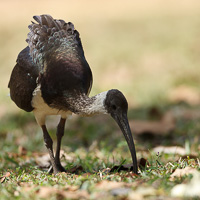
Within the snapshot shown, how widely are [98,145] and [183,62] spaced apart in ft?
18.5

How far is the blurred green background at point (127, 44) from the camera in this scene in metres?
9.70

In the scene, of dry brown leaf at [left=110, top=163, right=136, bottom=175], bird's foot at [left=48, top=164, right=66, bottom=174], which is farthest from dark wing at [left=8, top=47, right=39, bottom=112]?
dry brown leaf at [left=110, top=163, right=136, bottom=175]

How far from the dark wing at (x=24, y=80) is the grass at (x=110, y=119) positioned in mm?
857

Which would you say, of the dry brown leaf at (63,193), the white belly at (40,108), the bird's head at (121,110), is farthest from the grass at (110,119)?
the white belly at (40,108)

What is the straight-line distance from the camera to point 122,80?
36.6ft

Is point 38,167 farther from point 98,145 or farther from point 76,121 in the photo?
point 76,121

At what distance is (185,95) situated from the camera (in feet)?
31.1

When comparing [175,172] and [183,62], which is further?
[183,62]

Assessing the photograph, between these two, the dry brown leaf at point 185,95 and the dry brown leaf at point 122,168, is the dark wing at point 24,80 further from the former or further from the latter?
the dry brown leaf at point 185,95

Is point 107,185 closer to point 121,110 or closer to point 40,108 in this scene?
point 121,110

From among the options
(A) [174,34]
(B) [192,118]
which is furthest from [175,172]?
(A) [174,34]

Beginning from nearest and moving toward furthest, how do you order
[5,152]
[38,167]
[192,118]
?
[38,167], [5,152], [192,118]

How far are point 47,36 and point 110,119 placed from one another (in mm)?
3207

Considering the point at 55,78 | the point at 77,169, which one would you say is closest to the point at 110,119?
the point at 77,169
